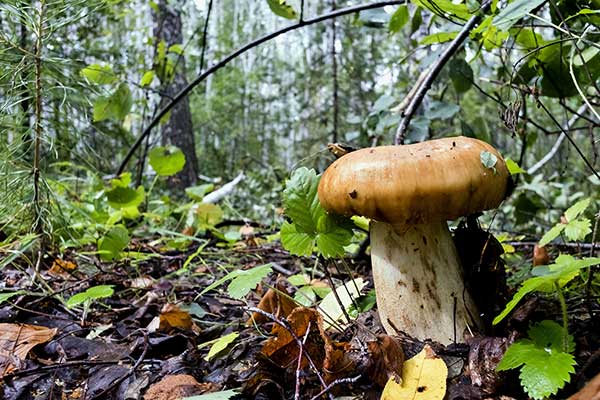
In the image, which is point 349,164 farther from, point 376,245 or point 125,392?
point 125,392

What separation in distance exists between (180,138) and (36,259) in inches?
199

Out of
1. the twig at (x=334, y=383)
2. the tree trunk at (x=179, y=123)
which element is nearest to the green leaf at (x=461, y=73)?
the twig at (x=334, y=383)

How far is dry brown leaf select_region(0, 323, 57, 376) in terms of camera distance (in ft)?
4.00

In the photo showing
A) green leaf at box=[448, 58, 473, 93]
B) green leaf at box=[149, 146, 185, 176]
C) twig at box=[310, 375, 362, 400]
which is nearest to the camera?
twig at box=[310, 375, 362, 400]

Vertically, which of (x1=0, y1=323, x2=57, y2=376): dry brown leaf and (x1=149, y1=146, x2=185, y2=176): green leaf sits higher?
(x1=149, y1=146, x2=185, y2=176): green leaf

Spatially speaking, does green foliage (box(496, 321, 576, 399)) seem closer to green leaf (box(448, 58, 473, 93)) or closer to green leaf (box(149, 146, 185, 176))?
green leaf (box(448, 58, 473, 93))

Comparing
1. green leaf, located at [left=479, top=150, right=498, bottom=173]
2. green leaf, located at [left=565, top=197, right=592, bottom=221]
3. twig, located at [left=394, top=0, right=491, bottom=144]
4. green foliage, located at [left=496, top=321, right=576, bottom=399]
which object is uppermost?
twig, located at [left=394, top=0, right=491, bottom=144]

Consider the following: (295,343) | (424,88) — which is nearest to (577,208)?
(424,88)

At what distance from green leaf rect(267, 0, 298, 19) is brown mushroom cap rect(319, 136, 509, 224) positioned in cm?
115

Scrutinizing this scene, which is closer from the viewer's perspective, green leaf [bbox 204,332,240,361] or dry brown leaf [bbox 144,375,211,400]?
dry brown leaf [bbox 144,375,211,400]

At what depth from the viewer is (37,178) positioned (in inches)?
67.4

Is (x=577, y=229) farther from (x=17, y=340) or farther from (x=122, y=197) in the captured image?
(x=122, y=197)

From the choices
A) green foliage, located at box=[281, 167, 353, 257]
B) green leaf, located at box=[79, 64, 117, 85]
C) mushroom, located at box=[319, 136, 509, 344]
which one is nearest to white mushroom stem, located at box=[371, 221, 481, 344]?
mushroom, located at box=[319, 136, 509, 344]

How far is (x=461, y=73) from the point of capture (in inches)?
79.1
